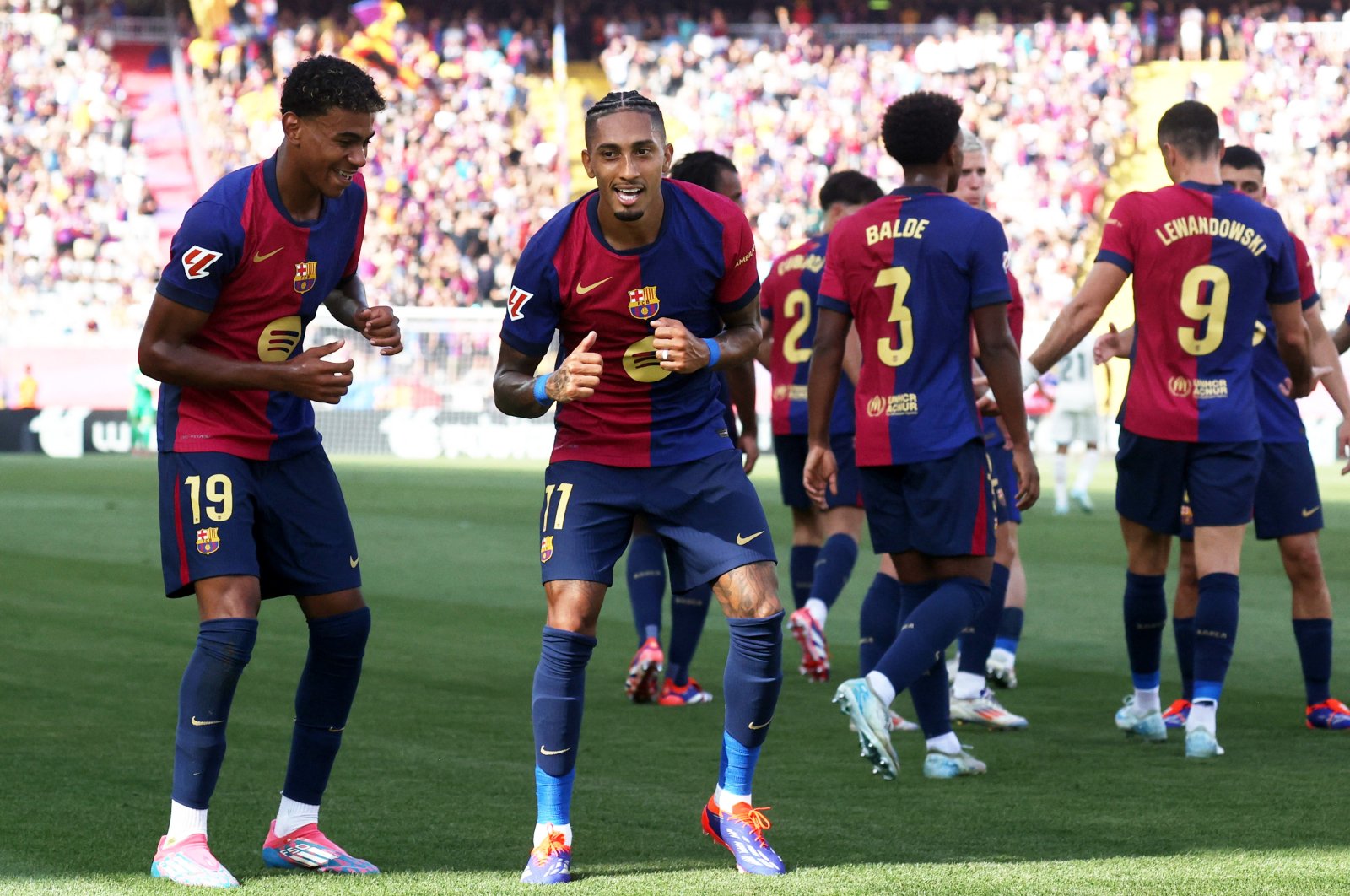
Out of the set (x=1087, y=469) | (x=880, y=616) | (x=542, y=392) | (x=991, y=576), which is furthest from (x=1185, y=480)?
(x=1087, y=469)

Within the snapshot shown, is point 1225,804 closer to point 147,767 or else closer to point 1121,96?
point 147,767

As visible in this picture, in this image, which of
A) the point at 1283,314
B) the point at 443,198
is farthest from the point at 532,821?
the point at 443,198

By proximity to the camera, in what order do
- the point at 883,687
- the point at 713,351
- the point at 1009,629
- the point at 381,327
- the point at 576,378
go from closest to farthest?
the point at 576,378, the point at 713,351, the point at 381,327, the point at 883,687, the point at 1009,629

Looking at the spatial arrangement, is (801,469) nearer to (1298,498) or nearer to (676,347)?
(1298,498)

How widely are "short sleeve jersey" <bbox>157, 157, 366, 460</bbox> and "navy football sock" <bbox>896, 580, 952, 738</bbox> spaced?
6.87 ft

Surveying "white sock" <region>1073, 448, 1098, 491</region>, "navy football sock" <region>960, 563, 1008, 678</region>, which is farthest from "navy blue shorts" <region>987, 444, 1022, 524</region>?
"white sock" <region>1073, 448, 1098, 491</region>

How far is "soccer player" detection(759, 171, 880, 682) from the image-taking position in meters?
8.02

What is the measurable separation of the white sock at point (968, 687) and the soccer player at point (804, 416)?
1.31 metres

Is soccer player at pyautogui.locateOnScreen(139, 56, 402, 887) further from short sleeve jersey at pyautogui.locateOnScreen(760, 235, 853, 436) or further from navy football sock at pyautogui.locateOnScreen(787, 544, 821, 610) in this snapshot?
navy football sock at pyautogui.locateOnScreen(787, 544, 821, 610)

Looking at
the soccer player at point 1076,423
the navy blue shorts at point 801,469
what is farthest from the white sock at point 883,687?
the soccer player at point 1076,423

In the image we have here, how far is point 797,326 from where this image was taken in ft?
27.5

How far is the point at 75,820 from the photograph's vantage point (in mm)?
4895

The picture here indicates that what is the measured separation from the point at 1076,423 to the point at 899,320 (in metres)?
13.5

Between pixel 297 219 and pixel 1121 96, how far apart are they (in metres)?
29.9
